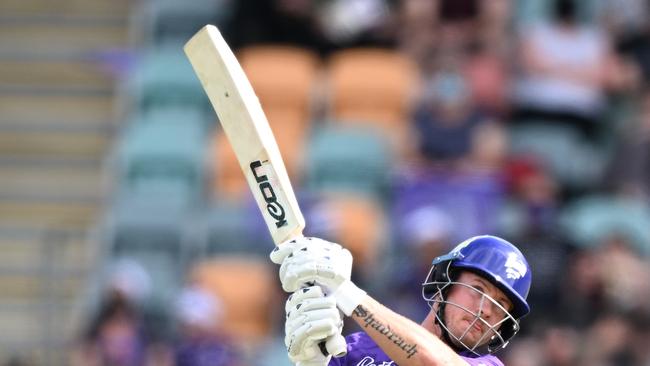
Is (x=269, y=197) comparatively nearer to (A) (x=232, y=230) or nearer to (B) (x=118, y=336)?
(B) (x=118, y=336)

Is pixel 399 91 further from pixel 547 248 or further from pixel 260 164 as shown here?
pixel 260 164

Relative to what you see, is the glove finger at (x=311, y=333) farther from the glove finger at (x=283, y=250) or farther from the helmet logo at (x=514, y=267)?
the helmet logo at (x=514, y=267)

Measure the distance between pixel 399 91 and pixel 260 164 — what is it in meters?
5.76

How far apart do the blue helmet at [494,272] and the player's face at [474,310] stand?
0.02 meters

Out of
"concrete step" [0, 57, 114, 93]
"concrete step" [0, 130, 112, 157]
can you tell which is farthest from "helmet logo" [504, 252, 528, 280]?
"concrete step" [0, 57, 114, 93]

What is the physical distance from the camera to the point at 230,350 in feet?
28.0

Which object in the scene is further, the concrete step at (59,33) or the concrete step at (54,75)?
the concrete step at (59,33)

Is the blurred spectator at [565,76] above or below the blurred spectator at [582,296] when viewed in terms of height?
above

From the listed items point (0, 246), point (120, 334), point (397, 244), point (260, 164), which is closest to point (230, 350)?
point (120, 334)

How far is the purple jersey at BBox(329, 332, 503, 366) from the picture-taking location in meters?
4.63

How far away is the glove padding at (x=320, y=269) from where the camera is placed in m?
4.26

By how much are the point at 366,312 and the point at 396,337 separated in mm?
113

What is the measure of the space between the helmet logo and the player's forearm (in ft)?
1.29

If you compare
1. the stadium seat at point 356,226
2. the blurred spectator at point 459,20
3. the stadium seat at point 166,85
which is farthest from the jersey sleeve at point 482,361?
the stadium seat at point 166,85
